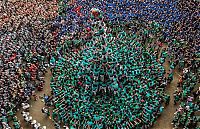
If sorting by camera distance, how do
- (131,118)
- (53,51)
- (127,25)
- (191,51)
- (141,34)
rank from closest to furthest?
(131,118), (191,51), (53,51), (141,34), (127,25)

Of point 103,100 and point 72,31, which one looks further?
point 72,31

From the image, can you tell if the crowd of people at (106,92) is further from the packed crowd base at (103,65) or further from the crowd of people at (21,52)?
the crowd of people at (21,52)

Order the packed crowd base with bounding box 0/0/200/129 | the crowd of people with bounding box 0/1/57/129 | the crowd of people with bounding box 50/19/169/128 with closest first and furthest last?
the crowd of people with bounding box 50/19/169/128, the packed crowd base with bounding box 0/0/200/129, the crowd of people with bounding box 0/1/57/129

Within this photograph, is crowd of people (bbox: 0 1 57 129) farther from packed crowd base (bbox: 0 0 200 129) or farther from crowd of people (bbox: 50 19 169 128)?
crowd of people (bbox: 50 19 169 128)

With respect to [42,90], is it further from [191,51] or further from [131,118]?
[191,51]

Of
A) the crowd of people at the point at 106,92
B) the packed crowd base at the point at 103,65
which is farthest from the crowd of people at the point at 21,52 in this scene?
the crowd of people at the point at 106,92

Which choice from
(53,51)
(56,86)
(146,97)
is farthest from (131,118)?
(53,51)

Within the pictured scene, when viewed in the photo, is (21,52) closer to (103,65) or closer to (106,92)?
(103,65)

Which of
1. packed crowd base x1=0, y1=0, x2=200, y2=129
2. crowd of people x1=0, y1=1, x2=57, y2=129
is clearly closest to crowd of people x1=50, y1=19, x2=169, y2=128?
packed crowd base x1=0, y1=0, x2=200, y2=129

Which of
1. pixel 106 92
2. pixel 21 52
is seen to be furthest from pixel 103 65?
pixel 21 52
